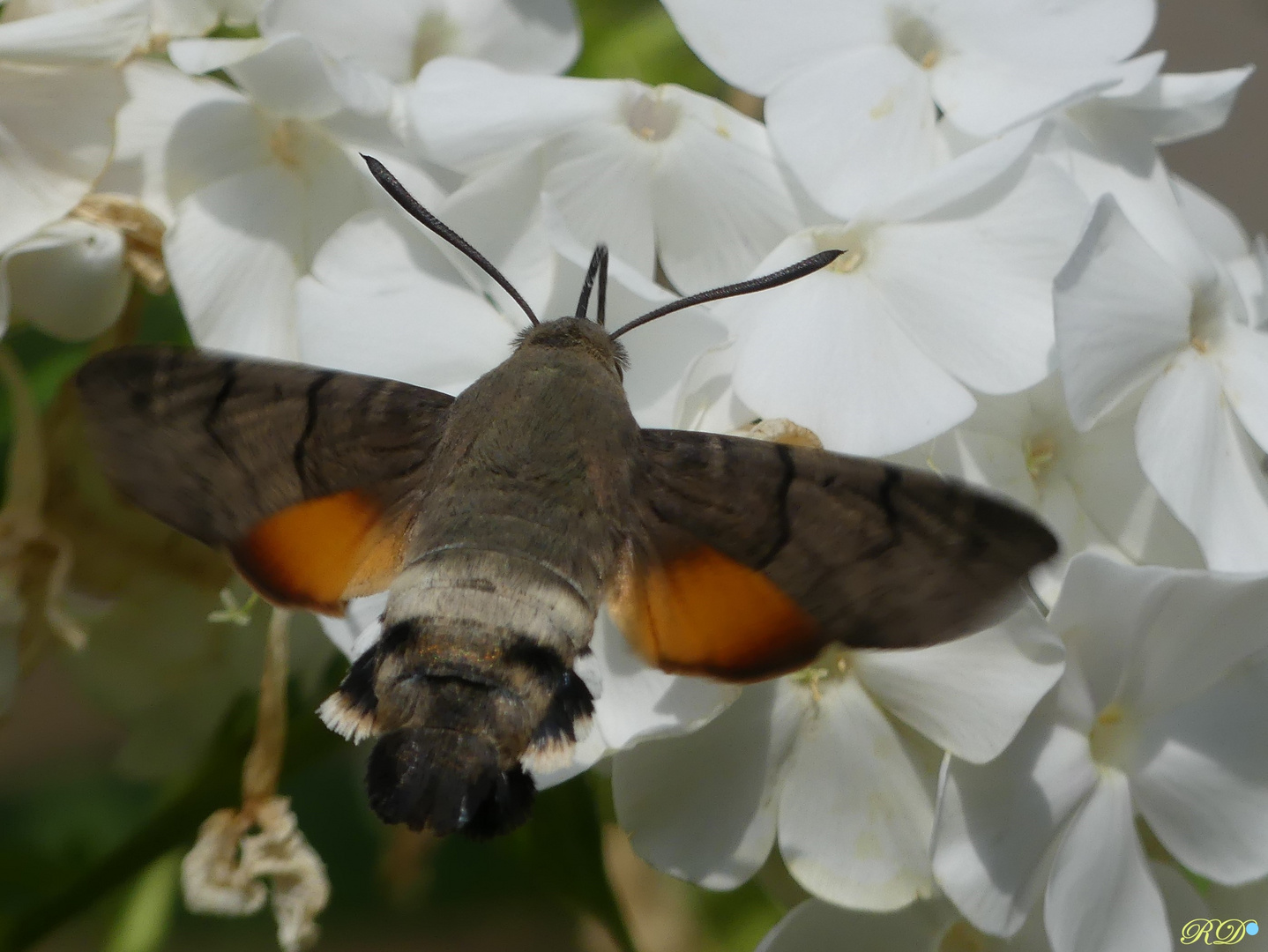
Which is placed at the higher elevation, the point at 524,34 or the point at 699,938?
the point at 524,34

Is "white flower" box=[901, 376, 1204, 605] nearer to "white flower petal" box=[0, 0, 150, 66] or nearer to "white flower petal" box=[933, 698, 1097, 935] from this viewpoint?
"white flower petal" box=[933, 698, 1097, 935]

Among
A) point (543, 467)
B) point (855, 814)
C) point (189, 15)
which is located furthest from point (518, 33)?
point (855, 814)

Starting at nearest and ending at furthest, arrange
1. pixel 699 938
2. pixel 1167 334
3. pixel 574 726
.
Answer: pixel 574 726 < pixel 1167 334 < pixel 699 938

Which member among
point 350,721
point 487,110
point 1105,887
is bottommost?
point 1105,887

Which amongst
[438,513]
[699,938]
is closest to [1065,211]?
[438,513]

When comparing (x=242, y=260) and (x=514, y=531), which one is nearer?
(x=514, y=531)

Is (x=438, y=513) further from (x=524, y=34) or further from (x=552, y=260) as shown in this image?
(x=524, y=34)

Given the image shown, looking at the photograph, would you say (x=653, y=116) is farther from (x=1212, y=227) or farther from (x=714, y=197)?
(x=1212, y=227)
